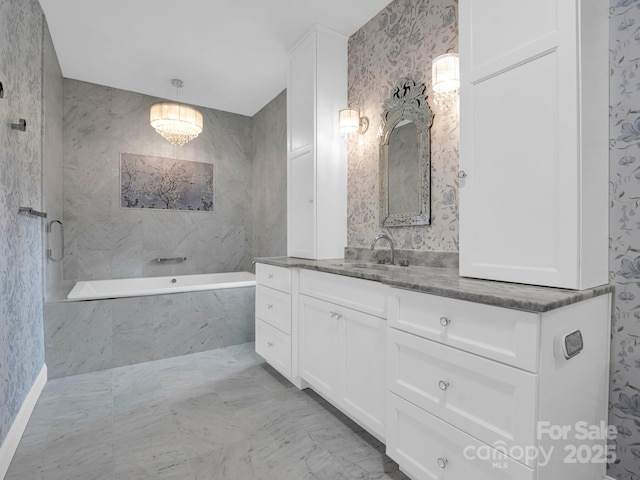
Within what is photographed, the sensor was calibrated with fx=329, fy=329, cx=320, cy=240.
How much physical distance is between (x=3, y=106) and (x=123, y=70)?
1.89m

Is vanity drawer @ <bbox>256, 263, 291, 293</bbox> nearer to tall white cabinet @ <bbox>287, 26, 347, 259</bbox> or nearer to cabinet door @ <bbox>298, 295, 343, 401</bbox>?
cabinet door @ <bbox>298, 295, 343, 401</bbox>

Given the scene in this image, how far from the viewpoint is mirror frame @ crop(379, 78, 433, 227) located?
1.97 meters

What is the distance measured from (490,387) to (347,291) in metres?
0.83

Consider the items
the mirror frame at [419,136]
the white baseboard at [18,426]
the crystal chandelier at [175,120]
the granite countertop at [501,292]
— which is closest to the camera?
the granite countertop at [501,292]

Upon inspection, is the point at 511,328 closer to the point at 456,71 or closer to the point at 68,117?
the point at 456,71

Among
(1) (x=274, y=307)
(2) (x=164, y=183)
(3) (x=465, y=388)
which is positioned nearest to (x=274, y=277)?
(1) (x=274, y=307)

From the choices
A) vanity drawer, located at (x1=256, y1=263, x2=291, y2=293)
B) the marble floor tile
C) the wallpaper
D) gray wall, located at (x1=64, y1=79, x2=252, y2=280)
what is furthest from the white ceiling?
the marble floor tile

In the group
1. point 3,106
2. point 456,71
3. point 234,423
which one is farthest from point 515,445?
point 3,106

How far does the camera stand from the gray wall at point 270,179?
3686mm

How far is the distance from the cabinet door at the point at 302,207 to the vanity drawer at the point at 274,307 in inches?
16.7

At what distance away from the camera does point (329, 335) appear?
1882mm

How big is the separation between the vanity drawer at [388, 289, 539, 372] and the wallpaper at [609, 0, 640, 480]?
60 centimetres

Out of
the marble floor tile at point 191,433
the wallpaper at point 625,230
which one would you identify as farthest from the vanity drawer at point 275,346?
the wallpaper at point 625,230

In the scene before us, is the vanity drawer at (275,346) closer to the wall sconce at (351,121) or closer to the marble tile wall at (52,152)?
the wall sconce at (351,121)
